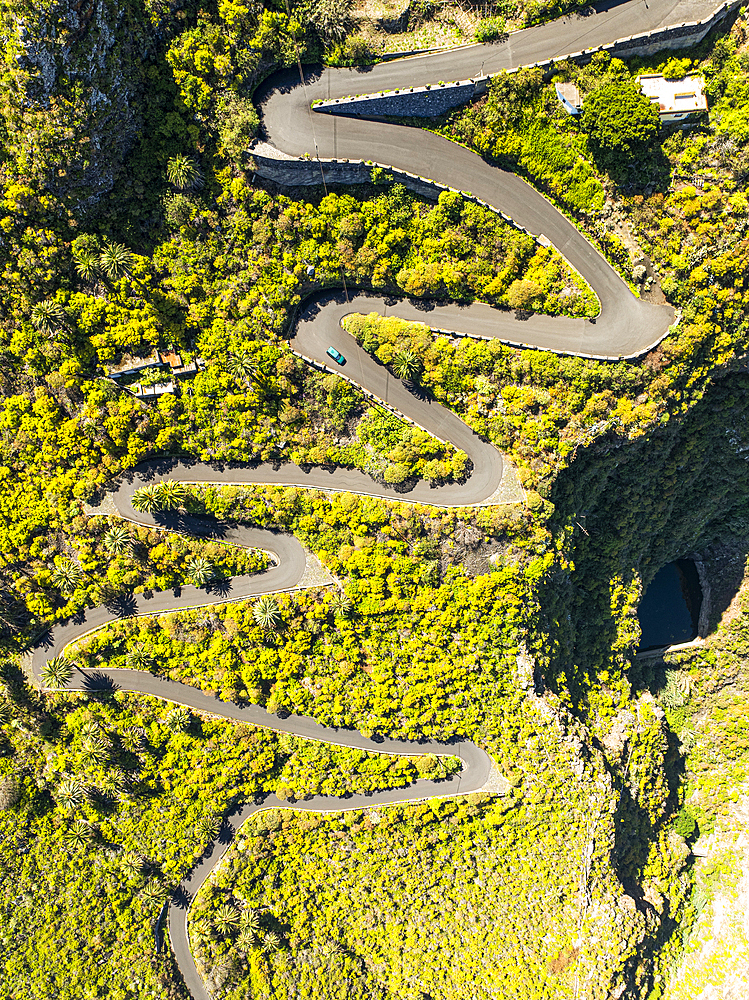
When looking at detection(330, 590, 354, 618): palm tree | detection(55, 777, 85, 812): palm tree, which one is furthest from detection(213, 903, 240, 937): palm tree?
detection(330, 590, 354, 618): palm tree

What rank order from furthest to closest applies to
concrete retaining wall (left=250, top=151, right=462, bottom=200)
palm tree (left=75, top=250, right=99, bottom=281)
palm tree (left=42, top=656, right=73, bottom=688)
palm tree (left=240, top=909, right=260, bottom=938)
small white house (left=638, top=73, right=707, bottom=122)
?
palm tree (left=240, top=909, right=260, bottom=938)
palm tree (left=42, top=656, right=73, bottom=688)
palm tree (left=75, top=250, right=99, bottom=281)
concrete retaining wall (left=250, top=151, right=462, bottom=200)
small white house (left=638, top=73, right=707, bottom=122)

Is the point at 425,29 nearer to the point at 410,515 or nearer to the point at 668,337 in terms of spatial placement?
the point at 668,337

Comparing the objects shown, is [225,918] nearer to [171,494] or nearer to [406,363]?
[171,494]

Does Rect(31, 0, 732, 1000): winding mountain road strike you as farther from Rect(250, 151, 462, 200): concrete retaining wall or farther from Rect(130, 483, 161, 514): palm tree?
Rect(130, 483, 161, 514): palm tree

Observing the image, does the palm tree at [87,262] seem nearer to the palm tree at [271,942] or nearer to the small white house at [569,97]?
the small white house at [569,97]

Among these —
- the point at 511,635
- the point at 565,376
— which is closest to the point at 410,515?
the point at 511,635

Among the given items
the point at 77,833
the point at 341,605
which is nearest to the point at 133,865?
the point at 77,833

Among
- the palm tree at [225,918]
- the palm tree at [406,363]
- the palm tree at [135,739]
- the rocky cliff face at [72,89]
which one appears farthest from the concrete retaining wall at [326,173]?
the palm tree at [225,918]

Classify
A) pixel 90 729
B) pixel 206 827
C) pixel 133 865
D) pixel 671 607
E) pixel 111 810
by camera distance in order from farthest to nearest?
pixel 671 607 < pixel 206 827 < pixel 133 865 < pixel 111 810 < pixel 90 729
